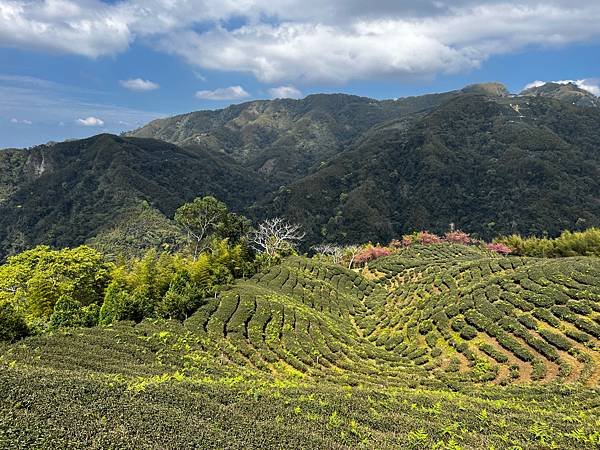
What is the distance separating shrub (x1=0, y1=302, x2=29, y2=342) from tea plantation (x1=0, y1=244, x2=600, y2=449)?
1.85 m

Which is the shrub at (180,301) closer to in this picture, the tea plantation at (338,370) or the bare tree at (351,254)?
the tea plantation at (338,370)

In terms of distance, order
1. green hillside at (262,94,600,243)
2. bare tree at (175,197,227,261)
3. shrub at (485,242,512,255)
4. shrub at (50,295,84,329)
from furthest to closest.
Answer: green hillside at (262,94,600,243) < shrub at (485,242,512,255) < bare tree at (175,197,227,261) < shrub at (50,295,84,329)

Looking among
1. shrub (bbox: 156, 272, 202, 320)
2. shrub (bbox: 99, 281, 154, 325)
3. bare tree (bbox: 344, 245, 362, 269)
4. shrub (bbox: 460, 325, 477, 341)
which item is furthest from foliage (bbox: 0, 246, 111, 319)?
bare tree (bbox: 344, 245, 362, 269)

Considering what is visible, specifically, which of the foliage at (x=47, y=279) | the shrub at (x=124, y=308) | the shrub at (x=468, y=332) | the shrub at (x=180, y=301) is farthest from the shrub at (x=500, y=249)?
the foliage at (x=47, y=279)

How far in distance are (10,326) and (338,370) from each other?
18508 mm

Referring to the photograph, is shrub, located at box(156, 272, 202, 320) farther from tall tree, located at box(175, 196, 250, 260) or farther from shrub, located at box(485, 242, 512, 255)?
shrub, located at box(485, 242, 512, 255)

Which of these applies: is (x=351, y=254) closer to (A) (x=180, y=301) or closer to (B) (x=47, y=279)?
(A) (x=180, y=301)

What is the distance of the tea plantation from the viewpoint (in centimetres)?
1021

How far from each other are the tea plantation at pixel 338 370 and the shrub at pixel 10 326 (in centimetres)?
185

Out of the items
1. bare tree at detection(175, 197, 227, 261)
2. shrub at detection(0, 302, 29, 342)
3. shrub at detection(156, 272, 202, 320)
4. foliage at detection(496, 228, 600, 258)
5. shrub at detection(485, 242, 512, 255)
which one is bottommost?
shrub at detection(485, 242, 512, 255)

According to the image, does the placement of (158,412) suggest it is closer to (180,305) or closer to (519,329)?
(180,305)

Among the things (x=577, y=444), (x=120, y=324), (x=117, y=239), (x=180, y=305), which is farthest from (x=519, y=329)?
(x=117, y=239)

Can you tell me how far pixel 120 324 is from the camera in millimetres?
24156

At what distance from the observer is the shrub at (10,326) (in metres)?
19.0
